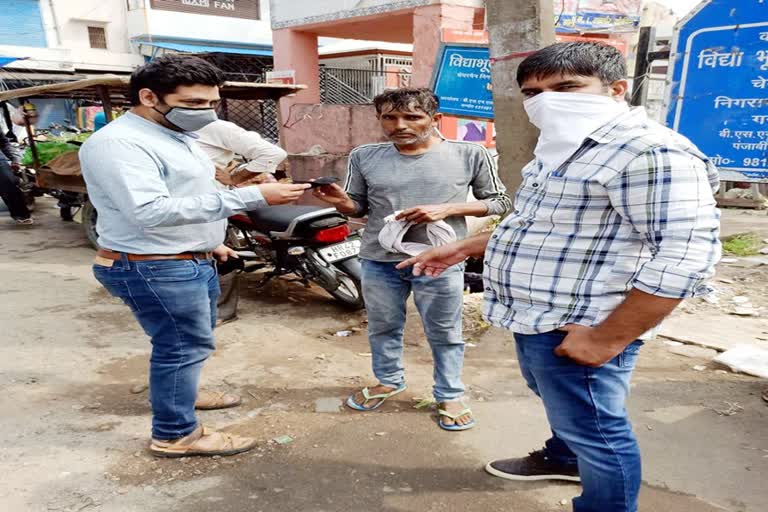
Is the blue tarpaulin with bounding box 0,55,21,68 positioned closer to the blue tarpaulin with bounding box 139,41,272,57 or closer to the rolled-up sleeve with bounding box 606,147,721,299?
the blue tarpaulin with bounding box 139,41,272,57

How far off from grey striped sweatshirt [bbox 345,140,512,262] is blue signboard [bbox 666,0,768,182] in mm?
2670

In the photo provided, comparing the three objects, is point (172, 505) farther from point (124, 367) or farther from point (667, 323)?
point (667, 323)

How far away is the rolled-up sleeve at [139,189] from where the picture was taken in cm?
209

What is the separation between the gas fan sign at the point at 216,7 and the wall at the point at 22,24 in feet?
11.4

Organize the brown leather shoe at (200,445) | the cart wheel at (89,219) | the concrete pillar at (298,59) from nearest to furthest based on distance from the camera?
the brown leather shoe at (200,445) → the cart wheel at (89,219) → the concrete pillar at (298,59)

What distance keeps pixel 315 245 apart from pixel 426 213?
2.09 metres

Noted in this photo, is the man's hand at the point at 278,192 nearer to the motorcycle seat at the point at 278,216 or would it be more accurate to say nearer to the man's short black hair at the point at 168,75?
the man's short black hair at the point at 168,75

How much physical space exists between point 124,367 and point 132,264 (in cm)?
171

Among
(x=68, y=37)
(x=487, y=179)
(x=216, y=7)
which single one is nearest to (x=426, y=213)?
(x=487, y=179)

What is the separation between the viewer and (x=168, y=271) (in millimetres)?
2311

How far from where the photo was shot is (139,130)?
220 cm

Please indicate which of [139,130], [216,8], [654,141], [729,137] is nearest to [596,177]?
[654,141]

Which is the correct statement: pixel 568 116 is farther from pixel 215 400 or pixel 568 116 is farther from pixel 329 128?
pixel 329 128

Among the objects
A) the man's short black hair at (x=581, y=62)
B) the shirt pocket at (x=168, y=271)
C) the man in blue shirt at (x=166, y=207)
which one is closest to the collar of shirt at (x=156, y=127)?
the man in blue shirt at (x=166, y=207)
